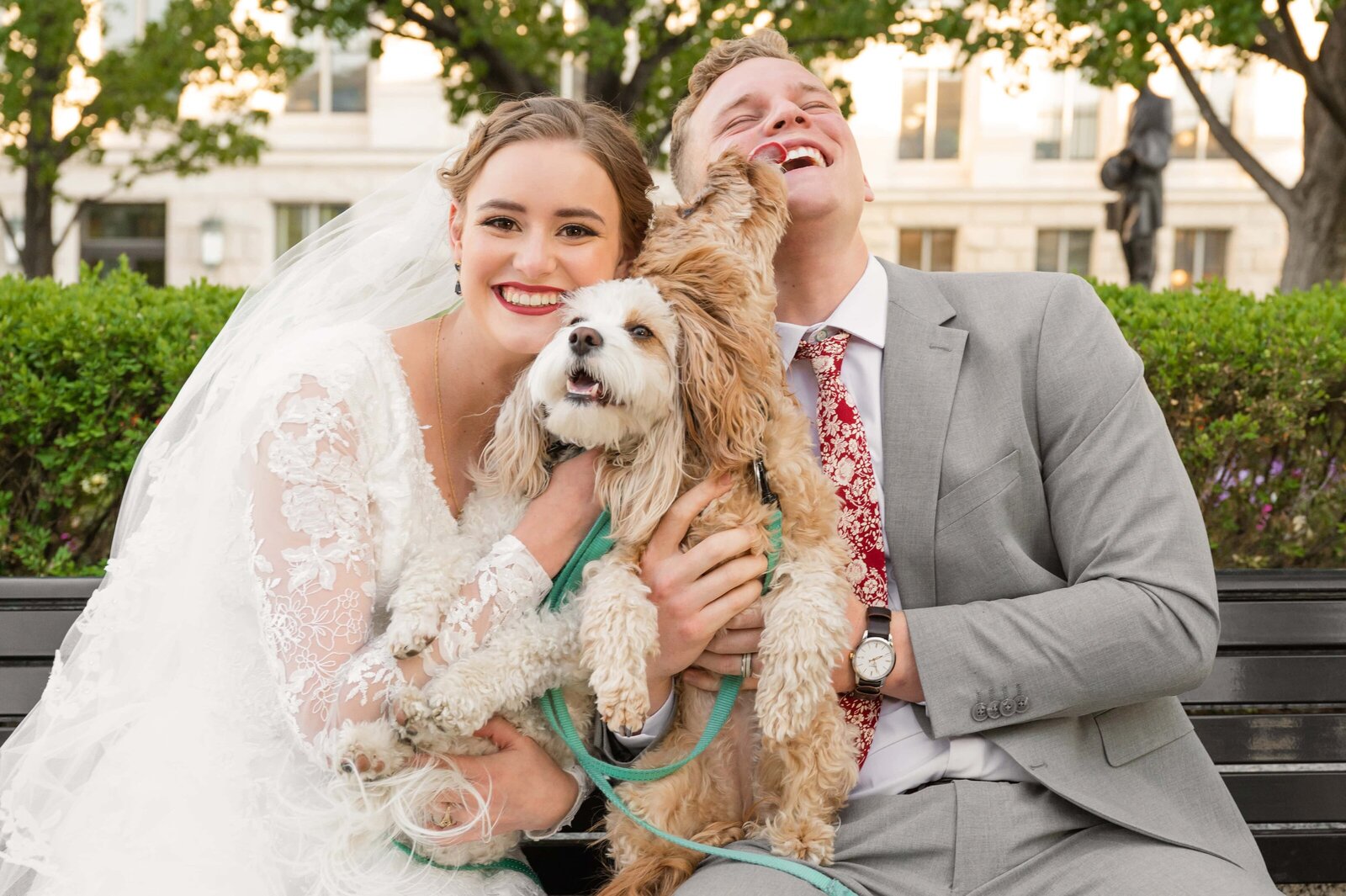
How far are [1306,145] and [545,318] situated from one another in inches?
409

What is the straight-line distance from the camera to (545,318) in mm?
2658

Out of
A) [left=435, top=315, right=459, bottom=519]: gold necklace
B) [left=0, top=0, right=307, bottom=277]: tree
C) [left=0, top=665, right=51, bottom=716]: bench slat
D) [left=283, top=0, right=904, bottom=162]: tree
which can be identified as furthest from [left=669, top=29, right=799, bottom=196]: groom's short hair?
[left=0, top=0, right=307, bottom=277]: tree

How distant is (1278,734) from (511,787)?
7.43 feet

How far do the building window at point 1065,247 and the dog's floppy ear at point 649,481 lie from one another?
2427 centimetres

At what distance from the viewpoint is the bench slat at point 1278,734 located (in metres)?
3.32

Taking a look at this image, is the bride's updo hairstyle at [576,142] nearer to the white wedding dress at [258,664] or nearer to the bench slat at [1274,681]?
the white wedding dress at [258,664]

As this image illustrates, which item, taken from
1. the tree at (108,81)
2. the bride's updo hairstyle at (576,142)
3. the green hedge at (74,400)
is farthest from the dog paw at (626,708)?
the tree at (108,81)

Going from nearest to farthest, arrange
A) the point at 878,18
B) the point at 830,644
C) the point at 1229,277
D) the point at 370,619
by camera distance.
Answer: the point at 830,644 < the point at 370,619 < the point at 878,18 < the point at 1229,277

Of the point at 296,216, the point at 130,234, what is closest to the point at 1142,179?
the point at 296,216

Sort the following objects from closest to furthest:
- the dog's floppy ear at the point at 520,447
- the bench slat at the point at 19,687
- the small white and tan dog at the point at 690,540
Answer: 1. the small white and tan dog at the point at 690,540
2. the dog's floppy ear at the point at 520,447
3. the bench slat at the point at 19,687

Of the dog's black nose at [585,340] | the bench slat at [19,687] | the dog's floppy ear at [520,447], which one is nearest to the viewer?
the dog's black nose at [585,340]

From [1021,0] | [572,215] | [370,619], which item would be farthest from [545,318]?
[1021,0]

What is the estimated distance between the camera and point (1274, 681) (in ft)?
10.9

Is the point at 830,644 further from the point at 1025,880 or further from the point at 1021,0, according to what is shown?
the point at 1021,0
